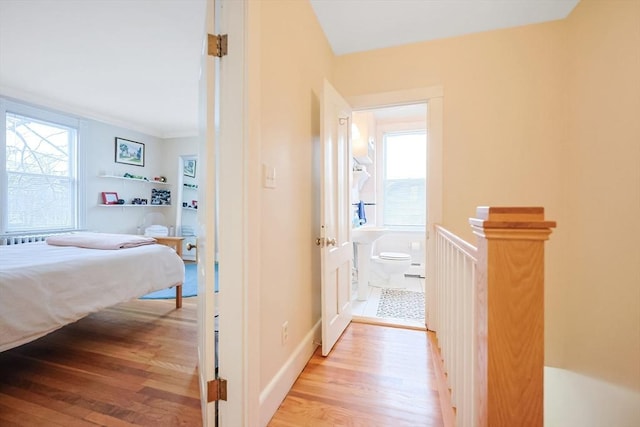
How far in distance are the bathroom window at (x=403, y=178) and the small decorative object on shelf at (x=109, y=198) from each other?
4457 millimetres

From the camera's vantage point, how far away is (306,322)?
1863 mm

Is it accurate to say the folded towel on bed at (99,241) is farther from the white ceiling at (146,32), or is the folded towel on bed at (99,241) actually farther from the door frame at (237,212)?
the door frame at (237,212)

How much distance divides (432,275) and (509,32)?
2.07m

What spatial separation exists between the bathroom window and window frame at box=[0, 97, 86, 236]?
465 centimetres

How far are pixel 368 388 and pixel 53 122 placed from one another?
5035 mm

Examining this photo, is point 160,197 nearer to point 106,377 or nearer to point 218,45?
point 106,377

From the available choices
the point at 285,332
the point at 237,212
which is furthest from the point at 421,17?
the point at 285,332

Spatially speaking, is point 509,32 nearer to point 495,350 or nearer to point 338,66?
point 338,66

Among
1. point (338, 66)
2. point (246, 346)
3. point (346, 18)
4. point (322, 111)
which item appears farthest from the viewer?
point (338, 66)

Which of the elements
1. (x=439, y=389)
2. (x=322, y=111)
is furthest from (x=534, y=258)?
(x=322, y=111)

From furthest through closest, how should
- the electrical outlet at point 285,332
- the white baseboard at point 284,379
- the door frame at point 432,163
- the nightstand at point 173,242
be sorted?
the nightstand at point 173,242, the door frame at point 432,163, the electrical outlet at point 285,332, the white baseboard at point 284,379

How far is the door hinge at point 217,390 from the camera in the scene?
3.70 ft

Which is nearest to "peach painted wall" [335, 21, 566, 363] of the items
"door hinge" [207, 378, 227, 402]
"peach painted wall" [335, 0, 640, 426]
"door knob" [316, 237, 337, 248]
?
"peach painted wall" [335, 0, 640, 426]

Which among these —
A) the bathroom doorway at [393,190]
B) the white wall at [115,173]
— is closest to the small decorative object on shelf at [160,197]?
the white wall at [115,173]
